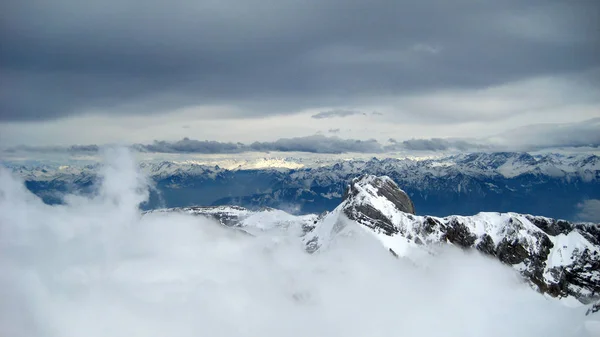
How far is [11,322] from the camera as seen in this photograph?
200 metres

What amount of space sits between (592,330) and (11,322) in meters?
253

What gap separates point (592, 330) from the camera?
193500mm
